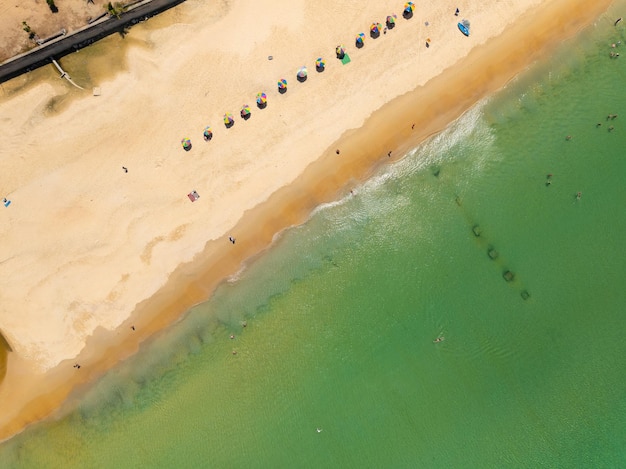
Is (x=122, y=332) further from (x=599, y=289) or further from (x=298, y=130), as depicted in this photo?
(x=599, y=289)

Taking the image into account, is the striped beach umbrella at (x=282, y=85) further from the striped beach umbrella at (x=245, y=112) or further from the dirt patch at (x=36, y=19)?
the dirt patch at (x=36, y=19)

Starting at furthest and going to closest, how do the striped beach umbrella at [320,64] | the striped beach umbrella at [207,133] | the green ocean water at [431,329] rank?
1. the green ocean water at [431,329]
2. the striped beach umbrella at [320,64]
3. the striped beach umbrella at [207,133]

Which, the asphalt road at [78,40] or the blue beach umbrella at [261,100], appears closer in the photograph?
the asphalt road at [78,40]

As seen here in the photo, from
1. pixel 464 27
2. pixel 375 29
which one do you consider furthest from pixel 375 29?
pixel 464 27

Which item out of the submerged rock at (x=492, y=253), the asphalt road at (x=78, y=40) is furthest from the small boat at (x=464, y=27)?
the asphalt road at (x=78, y=40)

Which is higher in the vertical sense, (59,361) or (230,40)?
(230,40)

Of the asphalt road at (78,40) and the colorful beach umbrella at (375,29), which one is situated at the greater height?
the asphalt road at (78,40)

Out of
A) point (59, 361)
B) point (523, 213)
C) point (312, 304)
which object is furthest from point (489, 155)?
point (59, 361)
